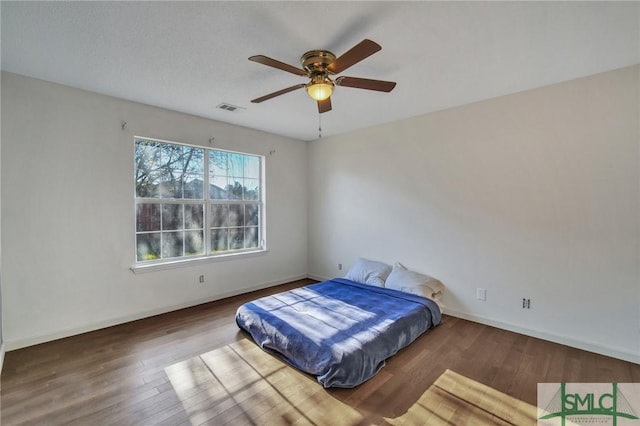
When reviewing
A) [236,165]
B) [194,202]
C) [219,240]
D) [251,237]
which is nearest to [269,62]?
[194,202]

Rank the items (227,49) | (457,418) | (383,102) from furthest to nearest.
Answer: (383,102) → (227,49) → (457,418)

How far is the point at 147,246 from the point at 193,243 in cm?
56

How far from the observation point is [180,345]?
271 cm

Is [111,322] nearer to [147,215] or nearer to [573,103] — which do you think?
[147,215]

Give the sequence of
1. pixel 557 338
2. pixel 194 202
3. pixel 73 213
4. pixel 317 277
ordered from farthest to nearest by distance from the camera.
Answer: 1. pixel 317 277
2. pixel 194 202
3. pixel 73 213
4. pixel 557 338

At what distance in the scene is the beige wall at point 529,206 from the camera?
8.21ft

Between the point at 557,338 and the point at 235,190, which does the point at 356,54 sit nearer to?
the point at 235,190

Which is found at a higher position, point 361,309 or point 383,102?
point 383,102

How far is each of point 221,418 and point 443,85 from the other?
3.37m

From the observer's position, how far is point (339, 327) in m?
2.56

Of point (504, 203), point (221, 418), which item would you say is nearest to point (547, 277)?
point (504, 203)

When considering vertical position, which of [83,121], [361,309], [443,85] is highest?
[443,85]

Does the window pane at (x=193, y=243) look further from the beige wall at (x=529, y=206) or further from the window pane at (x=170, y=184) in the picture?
the beige wall at (x=529, y=206)

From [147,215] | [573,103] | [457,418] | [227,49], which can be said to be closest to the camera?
[457,418]
